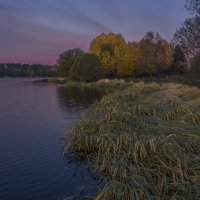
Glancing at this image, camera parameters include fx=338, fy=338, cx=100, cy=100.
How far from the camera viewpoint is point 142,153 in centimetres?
884

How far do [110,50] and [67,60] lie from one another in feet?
75.0

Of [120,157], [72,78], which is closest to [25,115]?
[120,157]

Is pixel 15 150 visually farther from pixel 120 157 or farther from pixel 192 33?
pixel 192 33

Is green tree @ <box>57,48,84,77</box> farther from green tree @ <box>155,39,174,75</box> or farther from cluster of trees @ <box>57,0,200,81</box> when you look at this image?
green tree @ <box>155,39,174,75</box>

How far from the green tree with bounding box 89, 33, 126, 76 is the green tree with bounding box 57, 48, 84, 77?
1401 centimetres

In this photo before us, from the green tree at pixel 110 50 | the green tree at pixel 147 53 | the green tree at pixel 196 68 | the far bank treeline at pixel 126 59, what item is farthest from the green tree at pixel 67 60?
the green tree at pixel 196 68

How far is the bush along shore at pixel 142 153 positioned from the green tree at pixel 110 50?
1781 inches

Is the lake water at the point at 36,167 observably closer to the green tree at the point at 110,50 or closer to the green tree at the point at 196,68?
the green tree at the point at 196,68

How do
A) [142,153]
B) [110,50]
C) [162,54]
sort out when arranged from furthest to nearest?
[110,50]
[162,54]
[142,153]

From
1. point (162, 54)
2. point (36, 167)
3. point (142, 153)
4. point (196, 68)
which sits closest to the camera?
point (142, 153)

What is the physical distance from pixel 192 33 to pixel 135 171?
1094 inches

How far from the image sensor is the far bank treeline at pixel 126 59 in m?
55.0

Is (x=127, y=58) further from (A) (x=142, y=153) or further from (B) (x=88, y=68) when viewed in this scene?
(A) (x=142, y=153)

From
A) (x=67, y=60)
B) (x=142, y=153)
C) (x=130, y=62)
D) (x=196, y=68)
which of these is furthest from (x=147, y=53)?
(x=142, y=153)
